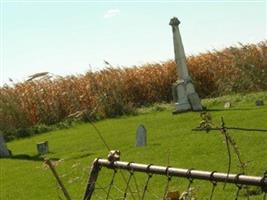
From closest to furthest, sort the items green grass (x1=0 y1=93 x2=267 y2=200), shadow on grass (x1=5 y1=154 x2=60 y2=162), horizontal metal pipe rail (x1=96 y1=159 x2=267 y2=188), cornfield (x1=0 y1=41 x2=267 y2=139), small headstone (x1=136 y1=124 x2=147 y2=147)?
horizontal metal pipe rail (x1=96 y1=159 x2=267 y2=188) < green grass (x1=0 y1=93 x2=267 y2=200) < small headstone (x1=136 y1=124 x2=147 y2=147) < shadow on grass (x1=5 y1=154 x2=60 y2=162) < cornfield (x1=0 y1=41 x2=267 y2=139)

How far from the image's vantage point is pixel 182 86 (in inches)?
703

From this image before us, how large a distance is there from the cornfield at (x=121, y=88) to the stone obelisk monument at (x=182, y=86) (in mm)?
2912

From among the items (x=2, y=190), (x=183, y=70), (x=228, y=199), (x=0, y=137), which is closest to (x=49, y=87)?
(x=183, y=70)

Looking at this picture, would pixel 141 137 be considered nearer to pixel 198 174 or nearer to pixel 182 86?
pixel 182 86

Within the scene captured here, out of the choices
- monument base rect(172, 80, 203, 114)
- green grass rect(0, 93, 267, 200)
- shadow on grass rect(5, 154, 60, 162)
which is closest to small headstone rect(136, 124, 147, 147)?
green grass rect(0, 93, 267, 200)

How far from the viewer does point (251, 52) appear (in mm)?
23266

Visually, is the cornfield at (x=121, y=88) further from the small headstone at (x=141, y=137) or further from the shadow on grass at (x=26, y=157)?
the small headstone at (x=141, y=137)

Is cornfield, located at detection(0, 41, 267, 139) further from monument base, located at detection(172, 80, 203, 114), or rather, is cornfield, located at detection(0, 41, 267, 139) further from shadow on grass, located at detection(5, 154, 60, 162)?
shadow on grass, located at detection(5, 154, 60, 162)

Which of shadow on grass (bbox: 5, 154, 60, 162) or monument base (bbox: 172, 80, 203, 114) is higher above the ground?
monument base (bbox: 172, 80, 203, 114)

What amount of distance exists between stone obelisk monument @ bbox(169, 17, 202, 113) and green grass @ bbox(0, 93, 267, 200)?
84cm

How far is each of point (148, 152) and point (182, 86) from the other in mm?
7562

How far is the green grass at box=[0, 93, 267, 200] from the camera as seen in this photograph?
809 centimetres

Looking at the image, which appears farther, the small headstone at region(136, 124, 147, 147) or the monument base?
the monument base

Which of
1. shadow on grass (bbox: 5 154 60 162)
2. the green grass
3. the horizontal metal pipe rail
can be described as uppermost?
the horizontal metal pipe rail
